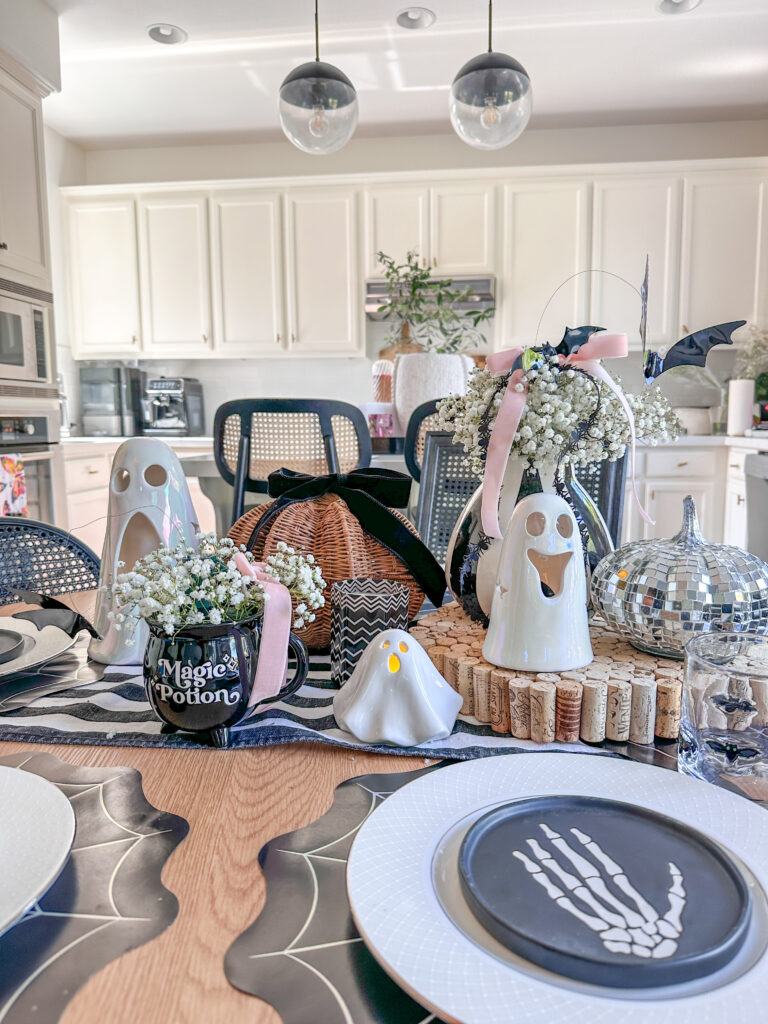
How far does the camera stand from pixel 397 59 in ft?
10.8

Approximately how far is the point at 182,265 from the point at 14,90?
4.46 feet

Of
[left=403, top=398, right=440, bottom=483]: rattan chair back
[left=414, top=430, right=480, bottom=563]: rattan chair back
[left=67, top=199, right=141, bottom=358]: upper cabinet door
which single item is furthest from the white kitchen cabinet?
[left=414, top=430, right=480, bottom=563]: rattan chair back

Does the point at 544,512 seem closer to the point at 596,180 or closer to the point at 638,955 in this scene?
the point at 638,955

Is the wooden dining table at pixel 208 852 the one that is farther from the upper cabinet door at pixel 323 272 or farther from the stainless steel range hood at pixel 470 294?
the upper cabinet door at pixel 323 272

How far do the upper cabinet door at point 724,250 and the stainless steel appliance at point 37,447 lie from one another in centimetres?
325

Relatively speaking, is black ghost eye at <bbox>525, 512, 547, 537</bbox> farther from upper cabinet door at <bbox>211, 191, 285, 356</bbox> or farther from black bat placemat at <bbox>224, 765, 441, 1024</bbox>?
upper cabinet door at <bbox>211, 191, 285, 356</bbox>

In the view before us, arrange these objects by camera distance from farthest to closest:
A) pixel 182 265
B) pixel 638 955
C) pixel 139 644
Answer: pixel 182 265 < pixel 139 644 < pixel 638 955

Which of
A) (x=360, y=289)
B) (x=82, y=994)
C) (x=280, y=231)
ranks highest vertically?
(x=280, y=231)

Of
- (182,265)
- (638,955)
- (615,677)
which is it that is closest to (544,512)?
(615,677)

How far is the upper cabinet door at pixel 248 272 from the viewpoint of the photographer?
4035 millimetres

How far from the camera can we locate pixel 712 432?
384cm

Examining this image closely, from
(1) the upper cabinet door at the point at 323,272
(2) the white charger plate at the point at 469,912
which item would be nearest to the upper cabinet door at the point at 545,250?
(1) the upper cabinet door at the point at 323,272

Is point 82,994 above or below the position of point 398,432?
below

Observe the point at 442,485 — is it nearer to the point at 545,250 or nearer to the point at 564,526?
the point at 564,526
